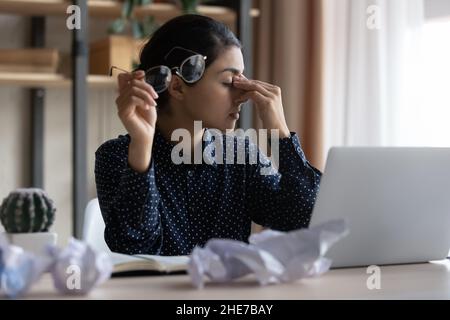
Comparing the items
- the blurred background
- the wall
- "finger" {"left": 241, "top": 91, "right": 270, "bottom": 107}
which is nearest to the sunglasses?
"finger" {"left": 241, "top": 91, "right": 270, "bottom": 107}

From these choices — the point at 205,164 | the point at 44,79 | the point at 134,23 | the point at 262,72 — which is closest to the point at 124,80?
the point at 205,164

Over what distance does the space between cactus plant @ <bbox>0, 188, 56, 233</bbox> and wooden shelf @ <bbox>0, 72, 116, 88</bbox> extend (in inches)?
61.3

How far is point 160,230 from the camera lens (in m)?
1.53

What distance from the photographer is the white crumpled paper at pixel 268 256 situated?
938 millimetres

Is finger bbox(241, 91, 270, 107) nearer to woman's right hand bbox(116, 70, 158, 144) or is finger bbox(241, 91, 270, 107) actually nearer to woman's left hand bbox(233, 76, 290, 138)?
woman's left hand bbox(233, 76, 290, 138)

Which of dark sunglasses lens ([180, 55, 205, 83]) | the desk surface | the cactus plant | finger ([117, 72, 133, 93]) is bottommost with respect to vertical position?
the desk surface

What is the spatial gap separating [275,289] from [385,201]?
27cm

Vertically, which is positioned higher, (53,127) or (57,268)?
(53,127)

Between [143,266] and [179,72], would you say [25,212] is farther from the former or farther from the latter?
[179,72]

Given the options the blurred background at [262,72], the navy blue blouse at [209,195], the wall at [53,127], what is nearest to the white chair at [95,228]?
the navy blue blouse at [209,195]

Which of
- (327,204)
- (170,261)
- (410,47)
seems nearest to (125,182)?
(170,261)

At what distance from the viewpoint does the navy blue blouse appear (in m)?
1.54

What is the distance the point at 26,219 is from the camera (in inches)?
42.5

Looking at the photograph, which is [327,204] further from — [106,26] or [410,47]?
[106,26]
